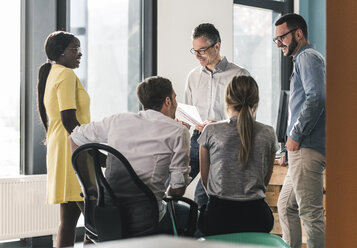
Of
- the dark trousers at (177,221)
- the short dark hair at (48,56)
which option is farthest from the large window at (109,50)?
the dark trousers at (177,221)

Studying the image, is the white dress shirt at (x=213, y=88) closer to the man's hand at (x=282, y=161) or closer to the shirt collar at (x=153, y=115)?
the man's hand at (x=282, y=161)

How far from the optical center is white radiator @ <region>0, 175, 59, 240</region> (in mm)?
3766

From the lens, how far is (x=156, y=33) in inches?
201

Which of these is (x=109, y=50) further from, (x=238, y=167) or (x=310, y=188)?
(x=238, y=167)

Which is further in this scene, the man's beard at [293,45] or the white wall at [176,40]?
the white wall at [176,40]

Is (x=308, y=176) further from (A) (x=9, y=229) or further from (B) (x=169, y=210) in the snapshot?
(A) (x=9, y=229)

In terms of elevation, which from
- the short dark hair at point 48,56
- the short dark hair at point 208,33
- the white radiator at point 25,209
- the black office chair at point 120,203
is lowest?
the white radiator at point 25,209

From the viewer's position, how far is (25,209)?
12.7 ft

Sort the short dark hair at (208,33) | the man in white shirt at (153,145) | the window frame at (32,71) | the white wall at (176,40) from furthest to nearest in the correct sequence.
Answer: the white wall at (176,40) → the window frame at (32,71) → the short dark hair at (208,33) → the man in white shirt at (153,145)

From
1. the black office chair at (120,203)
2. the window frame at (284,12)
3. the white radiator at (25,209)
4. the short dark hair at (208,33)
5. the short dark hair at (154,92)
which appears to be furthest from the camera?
the window frame at (284,12)

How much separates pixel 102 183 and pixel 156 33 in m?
3.27

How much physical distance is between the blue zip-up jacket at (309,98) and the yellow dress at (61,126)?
1168 mm

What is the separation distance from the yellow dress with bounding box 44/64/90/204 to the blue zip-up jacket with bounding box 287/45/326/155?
1.17 m

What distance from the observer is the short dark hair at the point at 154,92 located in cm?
230
